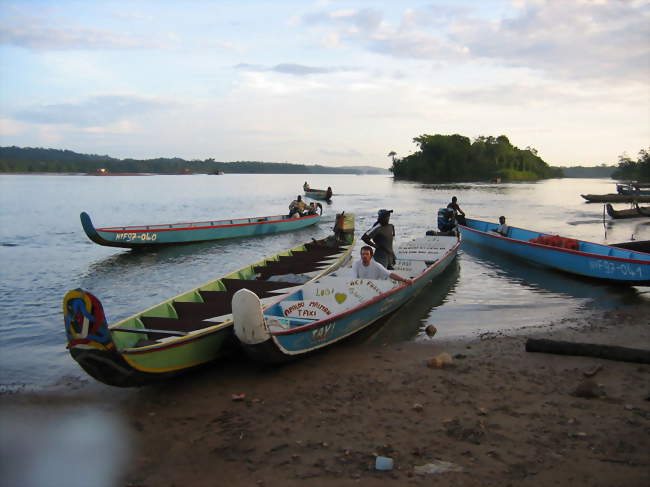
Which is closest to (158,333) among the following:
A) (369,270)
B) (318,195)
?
(369,270)

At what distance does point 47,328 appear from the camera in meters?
10.7

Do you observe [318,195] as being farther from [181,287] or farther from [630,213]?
[181,287]

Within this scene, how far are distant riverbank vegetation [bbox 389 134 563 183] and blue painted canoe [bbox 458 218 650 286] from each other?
332 feet

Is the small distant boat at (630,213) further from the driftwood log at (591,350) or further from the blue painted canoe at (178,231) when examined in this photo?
the driftwood log at (591,350)

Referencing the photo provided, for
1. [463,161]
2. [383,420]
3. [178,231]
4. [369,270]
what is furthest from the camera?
[463,161]

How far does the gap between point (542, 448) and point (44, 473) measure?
5.37m

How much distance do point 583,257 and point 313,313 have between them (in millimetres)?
9142

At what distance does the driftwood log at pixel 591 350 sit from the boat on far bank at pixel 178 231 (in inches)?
662

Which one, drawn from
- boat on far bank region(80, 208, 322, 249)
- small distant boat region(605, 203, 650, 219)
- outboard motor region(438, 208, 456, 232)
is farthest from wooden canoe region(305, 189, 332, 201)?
outboard motor region(438, 208, 456, 232)

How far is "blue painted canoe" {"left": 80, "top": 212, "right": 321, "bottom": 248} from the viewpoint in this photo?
1986cm

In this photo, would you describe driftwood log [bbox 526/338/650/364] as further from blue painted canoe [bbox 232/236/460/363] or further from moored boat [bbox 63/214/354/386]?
moored boat [bbox 63/214/354/386]

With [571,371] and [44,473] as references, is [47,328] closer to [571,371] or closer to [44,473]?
[44,473]

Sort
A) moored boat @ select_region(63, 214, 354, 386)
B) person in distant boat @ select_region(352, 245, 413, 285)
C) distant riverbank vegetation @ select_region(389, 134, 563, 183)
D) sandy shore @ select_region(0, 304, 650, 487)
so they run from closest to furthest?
1. sandy shore @ select_region(0, 304, 650, 487)
2. moored boat @ select_region(63, 214, 354, 386)
3. person in distant boat @ select_region(352, 245, 413, 285)
4. distant riverbank vegetation @ select_region(389, 134, 563, 183)

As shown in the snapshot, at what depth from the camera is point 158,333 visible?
7418mm
